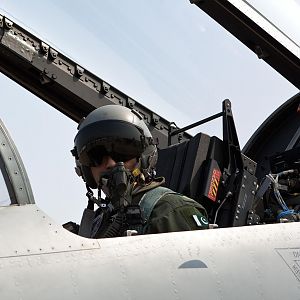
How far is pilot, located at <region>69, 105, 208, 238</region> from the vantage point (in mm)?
2885

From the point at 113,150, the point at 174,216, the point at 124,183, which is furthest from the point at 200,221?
the point at 113,150

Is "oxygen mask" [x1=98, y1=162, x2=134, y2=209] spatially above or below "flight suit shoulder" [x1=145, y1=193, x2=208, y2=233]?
above

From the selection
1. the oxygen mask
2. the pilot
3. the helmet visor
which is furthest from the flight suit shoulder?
the helmet visor

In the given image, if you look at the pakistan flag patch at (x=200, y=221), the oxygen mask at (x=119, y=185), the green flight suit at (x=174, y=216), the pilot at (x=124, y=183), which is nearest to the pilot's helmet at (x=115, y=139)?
the pilot at (x=124, y=183)

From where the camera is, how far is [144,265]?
7.81ft

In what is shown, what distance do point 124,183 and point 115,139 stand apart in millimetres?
289

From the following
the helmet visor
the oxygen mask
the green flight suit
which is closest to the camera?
the green flight suit

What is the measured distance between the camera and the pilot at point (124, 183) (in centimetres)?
288

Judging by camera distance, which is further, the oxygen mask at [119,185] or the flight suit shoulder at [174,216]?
the oxygen mask at [119,185]

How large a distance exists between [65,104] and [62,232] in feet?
19.2

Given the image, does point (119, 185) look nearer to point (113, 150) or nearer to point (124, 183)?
A: point (124, 183)

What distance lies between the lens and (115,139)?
10.5ft

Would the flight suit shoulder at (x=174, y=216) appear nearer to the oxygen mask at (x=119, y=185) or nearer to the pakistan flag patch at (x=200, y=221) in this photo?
the pakistan flag patch at (x=200, y=221)

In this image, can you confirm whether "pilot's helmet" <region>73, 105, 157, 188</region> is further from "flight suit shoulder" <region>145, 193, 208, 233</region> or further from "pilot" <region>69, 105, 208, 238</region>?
"flight suit shoulder" <region>145, 193, 208, 233</region>
